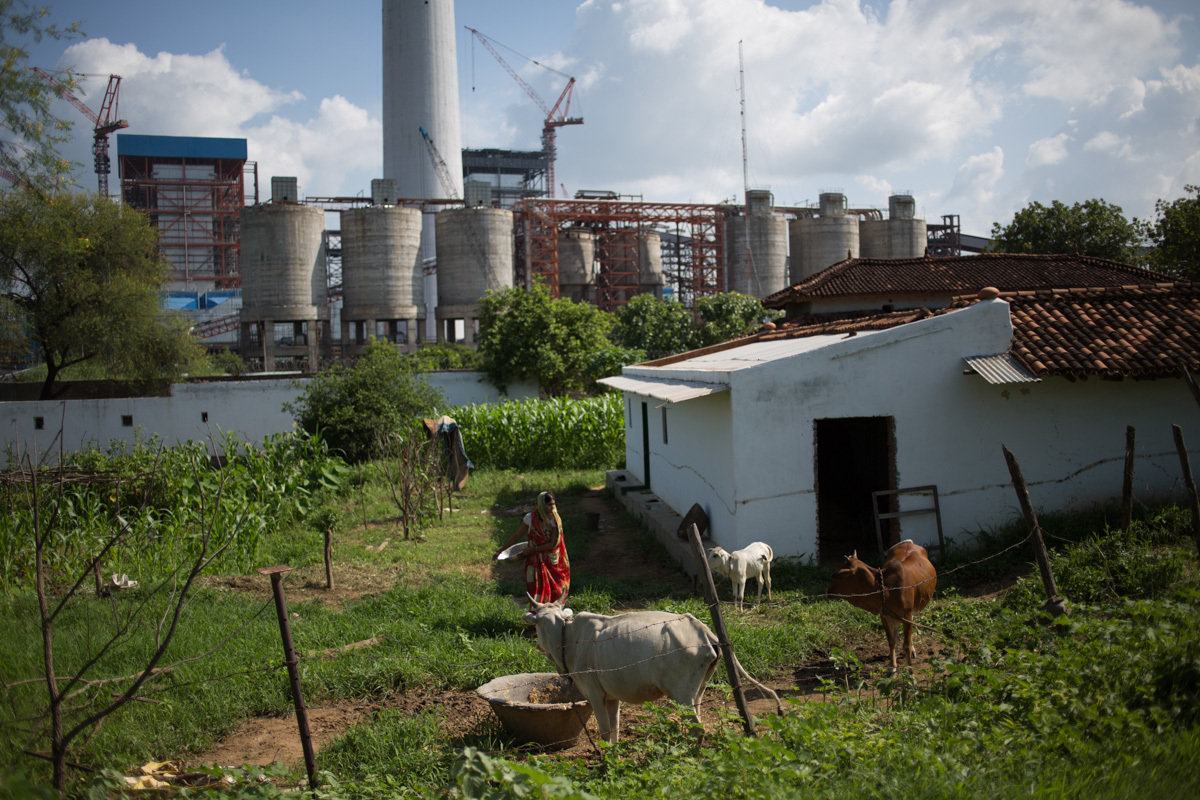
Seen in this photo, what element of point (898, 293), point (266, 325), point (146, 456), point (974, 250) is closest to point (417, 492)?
point (146, 456)

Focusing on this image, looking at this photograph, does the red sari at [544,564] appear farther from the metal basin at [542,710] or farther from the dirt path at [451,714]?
the metal basin at [542,710]

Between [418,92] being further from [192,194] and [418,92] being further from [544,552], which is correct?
[544,552]

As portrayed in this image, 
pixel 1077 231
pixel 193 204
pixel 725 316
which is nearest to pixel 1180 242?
pixel 1077 231

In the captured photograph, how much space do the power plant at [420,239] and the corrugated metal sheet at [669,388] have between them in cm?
2303

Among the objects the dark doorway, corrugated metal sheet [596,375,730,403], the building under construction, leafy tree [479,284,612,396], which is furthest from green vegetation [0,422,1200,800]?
the building under construction

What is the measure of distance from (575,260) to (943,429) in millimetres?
42668

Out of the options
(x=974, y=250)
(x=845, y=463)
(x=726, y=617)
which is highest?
(x=974, y=250)

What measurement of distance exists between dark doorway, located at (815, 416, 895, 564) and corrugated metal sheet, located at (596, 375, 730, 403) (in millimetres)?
2205

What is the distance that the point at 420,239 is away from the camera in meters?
45.3

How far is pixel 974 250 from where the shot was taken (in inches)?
2323

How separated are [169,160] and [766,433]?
227 ft

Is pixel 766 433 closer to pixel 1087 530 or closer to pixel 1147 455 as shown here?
pixel 1087 530

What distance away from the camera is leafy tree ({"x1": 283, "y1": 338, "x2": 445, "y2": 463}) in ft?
61.5

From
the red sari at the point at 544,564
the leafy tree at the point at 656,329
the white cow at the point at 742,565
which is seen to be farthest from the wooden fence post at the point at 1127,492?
the leafy tree at the point at 656,329
